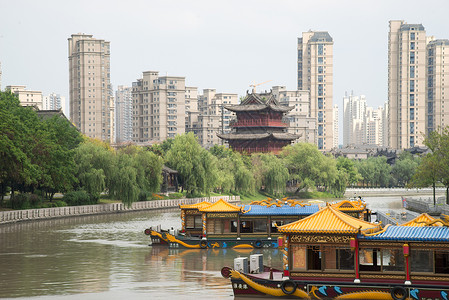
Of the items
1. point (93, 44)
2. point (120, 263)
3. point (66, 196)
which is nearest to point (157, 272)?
point (120, 263)

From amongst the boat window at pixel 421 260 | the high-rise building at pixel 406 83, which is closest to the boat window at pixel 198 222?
the boat window at pixel 421 260

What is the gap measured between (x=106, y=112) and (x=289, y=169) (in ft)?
199

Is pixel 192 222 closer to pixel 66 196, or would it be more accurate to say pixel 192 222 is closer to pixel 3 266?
pixel 3 266

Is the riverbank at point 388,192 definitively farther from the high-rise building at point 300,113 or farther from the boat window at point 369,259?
the boat window at point 369,259

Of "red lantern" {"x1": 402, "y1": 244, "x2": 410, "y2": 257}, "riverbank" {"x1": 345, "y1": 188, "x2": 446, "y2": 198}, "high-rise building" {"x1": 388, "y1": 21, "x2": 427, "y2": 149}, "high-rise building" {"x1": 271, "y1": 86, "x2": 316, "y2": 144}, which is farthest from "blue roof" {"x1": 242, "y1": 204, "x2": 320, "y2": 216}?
"high-rise building" {"x1": 271, "y1": 86, "x2": 316, "y2": 144}

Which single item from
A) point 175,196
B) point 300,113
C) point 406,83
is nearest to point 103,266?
point 175,196

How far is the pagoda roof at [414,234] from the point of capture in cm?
1678

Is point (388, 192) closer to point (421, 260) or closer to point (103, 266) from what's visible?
point (103, 266)

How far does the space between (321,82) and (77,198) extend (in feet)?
322

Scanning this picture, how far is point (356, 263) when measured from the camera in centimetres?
1738

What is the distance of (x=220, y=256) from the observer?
88.0 ft

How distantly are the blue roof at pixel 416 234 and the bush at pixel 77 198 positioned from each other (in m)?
32.8

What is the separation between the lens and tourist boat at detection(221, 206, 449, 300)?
16.9 meters

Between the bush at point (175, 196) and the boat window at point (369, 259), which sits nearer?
the boat window at point (369, 259)
